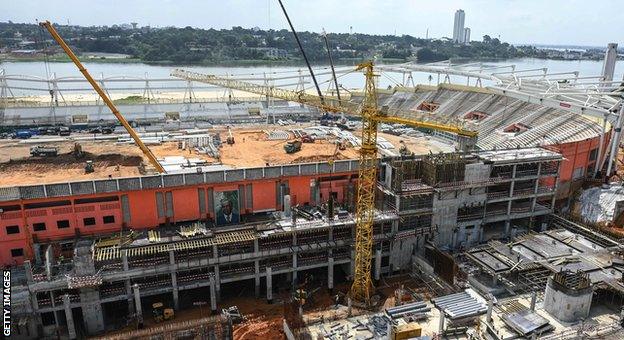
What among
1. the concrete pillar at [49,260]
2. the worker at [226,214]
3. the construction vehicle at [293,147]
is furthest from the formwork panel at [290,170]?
the concrete pillar at [49,260]

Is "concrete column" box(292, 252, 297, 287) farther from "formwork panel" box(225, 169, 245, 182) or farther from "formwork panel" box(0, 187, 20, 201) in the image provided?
"formwork panel" box(0, 187, 20, 201)

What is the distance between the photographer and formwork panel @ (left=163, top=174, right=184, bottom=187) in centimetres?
4214

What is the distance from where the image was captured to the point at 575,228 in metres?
48.8

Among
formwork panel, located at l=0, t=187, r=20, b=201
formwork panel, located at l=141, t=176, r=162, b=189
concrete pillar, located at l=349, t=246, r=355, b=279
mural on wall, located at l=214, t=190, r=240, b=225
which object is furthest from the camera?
concrete pillar, located at l=349, t=246, r=355, b=279

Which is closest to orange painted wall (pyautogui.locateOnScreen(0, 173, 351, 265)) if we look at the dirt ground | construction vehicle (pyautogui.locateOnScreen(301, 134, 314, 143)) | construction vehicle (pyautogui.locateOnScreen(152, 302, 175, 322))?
the dirt ground

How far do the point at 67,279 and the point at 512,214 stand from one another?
44.9 m

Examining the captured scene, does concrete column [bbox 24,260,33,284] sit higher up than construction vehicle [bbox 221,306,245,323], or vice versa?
concrete column [bbox 24,260,33,284]

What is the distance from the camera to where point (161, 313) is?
40.0 meters

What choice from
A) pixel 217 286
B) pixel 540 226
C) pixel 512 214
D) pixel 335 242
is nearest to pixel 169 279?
pixel 217 286

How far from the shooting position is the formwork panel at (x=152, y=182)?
Answer: 41.4 m

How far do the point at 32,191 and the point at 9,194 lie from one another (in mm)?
1695

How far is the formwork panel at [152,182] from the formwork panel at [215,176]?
14.3ft

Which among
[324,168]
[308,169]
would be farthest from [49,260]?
[324,168]

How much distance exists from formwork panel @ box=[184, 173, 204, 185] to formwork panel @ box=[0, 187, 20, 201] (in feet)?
45.3
